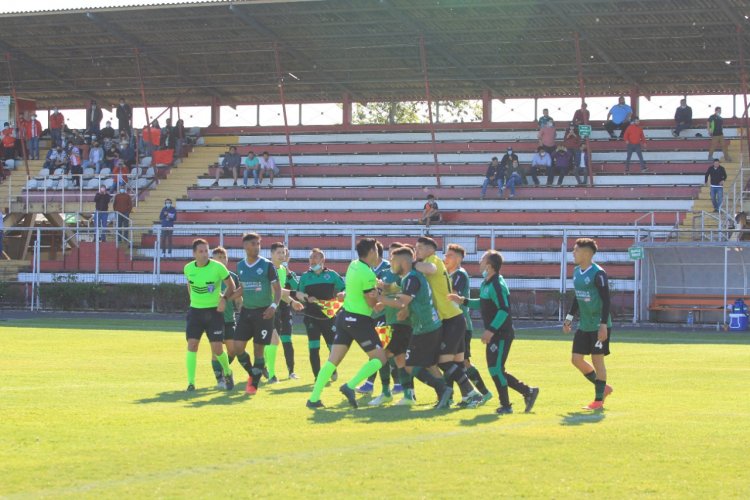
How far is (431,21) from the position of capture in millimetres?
37906

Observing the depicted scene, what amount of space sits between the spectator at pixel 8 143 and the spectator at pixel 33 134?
644mm

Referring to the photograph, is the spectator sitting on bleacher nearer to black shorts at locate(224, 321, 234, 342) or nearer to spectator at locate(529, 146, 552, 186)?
spectator at locate(529, 146, 552, 186)

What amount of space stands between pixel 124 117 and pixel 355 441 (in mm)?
38710

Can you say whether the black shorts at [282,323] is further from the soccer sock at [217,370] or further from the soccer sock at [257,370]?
the soccer sock at [257,370]

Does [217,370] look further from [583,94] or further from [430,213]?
[583,94]

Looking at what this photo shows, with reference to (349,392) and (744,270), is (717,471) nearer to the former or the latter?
(349,392)

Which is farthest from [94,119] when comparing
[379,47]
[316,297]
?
[316,297]

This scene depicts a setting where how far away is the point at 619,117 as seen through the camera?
140ft

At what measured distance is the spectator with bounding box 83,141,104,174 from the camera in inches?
1861

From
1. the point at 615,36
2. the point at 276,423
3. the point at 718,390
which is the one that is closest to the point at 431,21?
the point at 615,36

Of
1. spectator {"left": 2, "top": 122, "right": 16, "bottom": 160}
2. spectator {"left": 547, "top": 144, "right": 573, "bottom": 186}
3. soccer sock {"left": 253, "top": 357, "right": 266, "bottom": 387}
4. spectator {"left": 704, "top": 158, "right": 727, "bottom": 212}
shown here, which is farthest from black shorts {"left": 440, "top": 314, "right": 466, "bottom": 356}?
spectator {"left": 2, "top": 122, "right": 16, "bottom": 160}

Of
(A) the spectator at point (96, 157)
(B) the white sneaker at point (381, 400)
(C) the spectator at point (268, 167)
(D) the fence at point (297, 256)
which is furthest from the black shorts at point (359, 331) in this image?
(A) the spectator at point (96, 157)

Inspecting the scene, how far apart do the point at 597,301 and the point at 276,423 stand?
4.13m

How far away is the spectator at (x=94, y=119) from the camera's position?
4875 centimetres
